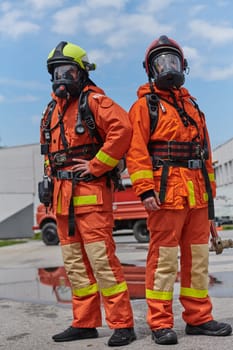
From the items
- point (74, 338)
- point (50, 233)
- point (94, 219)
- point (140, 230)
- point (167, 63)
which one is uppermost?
point (167, 63)

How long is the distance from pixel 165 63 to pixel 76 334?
211 centimetres

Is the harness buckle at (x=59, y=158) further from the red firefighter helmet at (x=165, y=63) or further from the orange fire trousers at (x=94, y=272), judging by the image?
the red firefighter helmet at (x=165, y=63)

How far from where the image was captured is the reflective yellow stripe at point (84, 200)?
3.81 metres

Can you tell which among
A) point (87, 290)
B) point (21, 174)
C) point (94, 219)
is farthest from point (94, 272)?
point (21, 174)

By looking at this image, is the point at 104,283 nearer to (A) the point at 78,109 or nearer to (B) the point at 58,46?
(A) the point at 78,109

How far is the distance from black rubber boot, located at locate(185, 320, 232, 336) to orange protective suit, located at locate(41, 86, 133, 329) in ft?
1.57

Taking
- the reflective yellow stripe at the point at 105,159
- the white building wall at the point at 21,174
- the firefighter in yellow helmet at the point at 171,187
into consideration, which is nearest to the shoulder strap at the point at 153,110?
the firefighter in yellow helmet at the point at 171,187

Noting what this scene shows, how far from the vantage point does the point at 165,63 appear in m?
3.87

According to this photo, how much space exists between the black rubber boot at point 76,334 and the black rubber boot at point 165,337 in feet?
1.82

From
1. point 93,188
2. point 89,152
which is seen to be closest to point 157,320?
point 93,188

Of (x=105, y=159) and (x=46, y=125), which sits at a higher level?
(x=46, y=125)

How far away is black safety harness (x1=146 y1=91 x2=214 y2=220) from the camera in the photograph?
377cm

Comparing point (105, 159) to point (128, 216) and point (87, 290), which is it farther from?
point (128, 216)

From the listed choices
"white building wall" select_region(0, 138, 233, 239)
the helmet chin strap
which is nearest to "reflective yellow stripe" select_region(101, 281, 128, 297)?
the helmet chin strap
